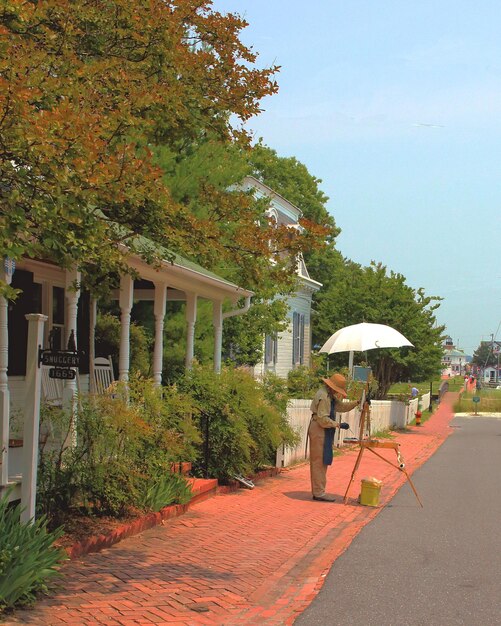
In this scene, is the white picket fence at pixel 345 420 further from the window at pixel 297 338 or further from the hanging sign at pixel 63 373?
the hanging sign at pixel 63 373

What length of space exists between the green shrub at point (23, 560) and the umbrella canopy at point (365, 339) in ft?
57.8

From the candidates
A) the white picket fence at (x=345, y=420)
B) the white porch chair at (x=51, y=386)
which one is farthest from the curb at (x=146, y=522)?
the white picket fence at (x=345, y=420)

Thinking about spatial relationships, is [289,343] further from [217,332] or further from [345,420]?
[217,332]

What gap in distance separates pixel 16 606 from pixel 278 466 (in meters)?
10.1

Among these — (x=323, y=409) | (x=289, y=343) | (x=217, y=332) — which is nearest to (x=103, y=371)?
(x=217, y=332)

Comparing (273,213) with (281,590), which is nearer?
(281,590)

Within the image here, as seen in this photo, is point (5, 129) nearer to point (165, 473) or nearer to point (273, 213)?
point (165, 473)

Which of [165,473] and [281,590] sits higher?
[165,473]

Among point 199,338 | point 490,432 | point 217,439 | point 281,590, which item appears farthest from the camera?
point 490,432

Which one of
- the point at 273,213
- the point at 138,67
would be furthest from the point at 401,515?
the point at 273,213

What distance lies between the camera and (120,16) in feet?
31.3

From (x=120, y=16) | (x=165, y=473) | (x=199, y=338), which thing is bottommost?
(x=165, y=473)

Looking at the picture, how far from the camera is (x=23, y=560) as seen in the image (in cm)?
667

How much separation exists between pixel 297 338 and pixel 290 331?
3.56m
